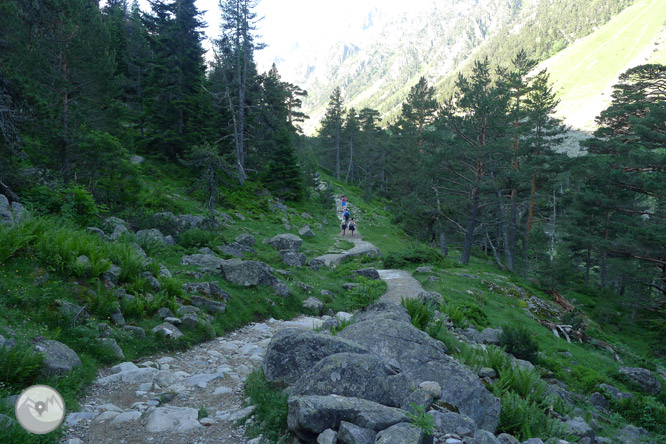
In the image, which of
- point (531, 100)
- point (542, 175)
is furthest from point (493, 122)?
point (531, 100)

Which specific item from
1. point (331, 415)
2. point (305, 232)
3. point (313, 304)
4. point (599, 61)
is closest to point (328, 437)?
point (331, 415)

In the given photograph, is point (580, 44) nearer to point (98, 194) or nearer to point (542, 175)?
point (542, 175)

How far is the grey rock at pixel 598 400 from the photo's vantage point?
36.3 ft

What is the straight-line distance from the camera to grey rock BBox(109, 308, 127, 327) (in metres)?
7.45

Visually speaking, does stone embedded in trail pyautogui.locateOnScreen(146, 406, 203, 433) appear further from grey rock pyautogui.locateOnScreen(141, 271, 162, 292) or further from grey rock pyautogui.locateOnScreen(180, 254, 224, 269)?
grey rock pyautogui.locateOnScreen(180, 254, 224, 269)

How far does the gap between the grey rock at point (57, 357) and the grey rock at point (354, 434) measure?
451cm

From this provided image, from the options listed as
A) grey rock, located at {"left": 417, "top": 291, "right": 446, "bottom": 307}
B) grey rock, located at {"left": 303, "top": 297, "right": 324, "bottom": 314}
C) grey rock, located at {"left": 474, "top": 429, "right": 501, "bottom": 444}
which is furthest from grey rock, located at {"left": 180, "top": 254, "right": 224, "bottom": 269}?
grey rock, located at {"left": 474, "top": 429, "right": 501, "bottom": 444}

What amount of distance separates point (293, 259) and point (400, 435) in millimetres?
13634

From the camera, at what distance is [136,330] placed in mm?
7492

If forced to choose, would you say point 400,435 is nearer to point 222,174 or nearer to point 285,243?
point 285,243

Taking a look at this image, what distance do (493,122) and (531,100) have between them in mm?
13831

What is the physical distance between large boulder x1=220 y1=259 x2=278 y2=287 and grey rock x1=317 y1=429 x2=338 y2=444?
27.2ft

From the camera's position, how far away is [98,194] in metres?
17.0

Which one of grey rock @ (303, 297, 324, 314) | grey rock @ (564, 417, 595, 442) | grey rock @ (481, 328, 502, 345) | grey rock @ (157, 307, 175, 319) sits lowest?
grey rock @ (481, 328, 502, 345)
